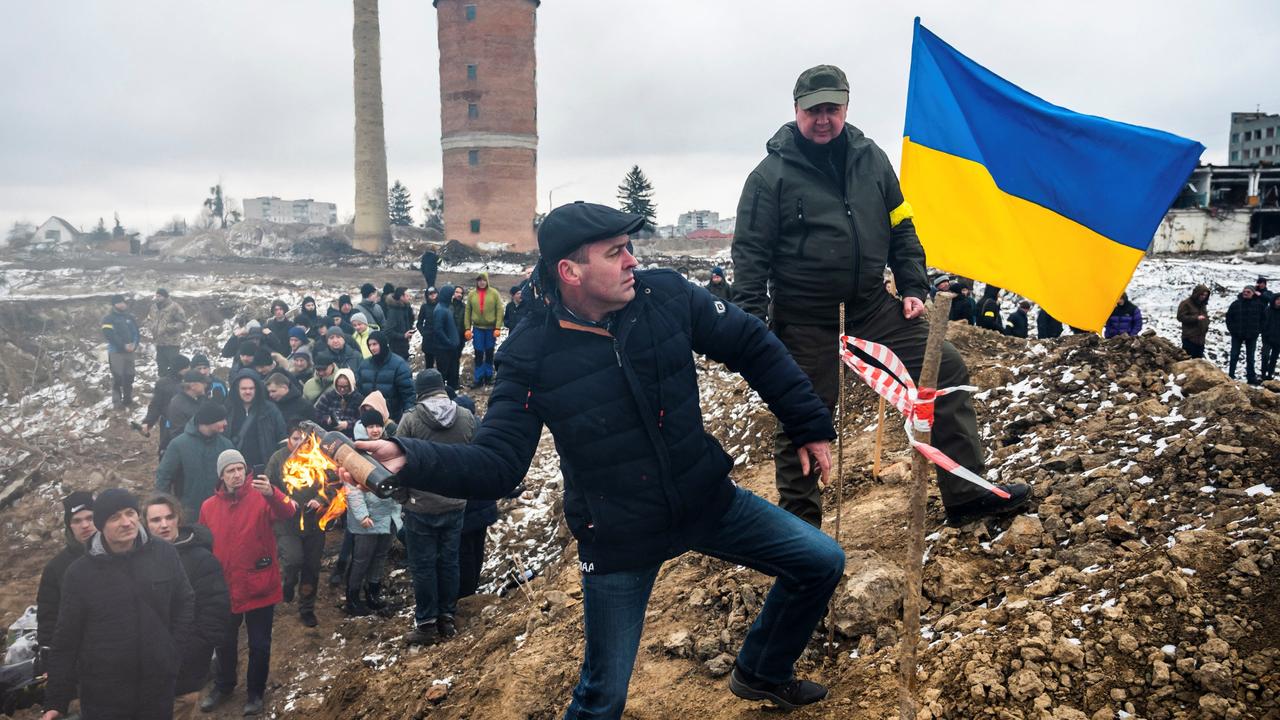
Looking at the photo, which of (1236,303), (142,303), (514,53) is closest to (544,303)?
(1236,303)

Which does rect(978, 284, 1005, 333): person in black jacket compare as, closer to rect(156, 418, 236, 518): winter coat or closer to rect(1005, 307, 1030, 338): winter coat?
rect(1005, 307, 1030, 338): winter coat

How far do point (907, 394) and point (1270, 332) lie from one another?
1389 centimetres

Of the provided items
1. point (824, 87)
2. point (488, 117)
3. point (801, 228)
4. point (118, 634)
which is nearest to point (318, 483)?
point (118, 634)

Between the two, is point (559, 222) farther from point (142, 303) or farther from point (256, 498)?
point (142, 303)


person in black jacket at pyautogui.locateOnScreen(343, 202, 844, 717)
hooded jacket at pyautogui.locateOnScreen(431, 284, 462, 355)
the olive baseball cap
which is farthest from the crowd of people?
hooded jacket at pyautogui.locateOnScreen(431, 284, 462, 355)

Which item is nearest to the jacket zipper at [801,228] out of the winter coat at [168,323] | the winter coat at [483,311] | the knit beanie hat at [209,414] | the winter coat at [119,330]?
the knit beanie hat at [209,414]

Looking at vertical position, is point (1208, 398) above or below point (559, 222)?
below

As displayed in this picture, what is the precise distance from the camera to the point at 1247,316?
1357 centimetres

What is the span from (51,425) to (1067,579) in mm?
19099

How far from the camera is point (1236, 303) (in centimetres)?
1375

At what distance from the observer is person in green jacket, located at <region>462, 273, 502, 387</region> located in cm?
1433

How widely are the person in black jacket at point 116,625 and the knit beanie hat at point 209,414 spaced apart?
8.21ft

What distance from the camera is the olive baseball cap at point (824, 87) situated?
3893mm

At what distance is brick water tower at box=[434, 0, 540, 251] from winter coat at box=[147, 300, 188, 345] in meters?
18.9
